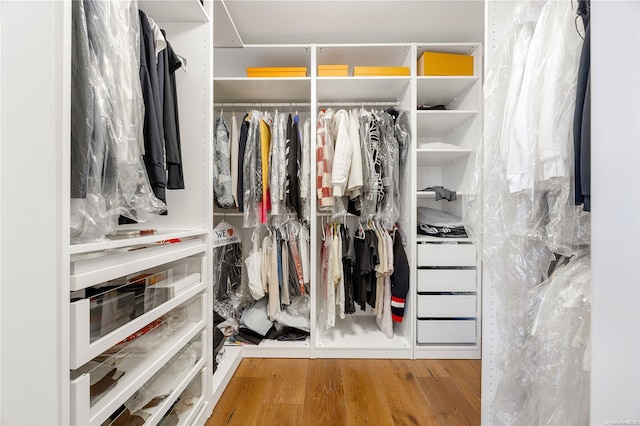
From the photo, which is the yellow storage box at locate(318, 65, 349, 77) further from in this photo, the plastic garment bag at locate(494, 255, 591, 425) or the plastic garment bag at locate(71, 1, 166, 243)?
the plastic garment bag at locate(494, 255, 591, 425)

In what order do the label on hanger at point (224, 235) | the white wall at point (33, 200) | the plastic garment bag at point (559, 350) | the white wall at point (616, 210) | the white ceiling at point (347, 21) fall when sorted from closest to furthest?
the white wall at point (616, 210) < the white wall at point (33, 200) < the plastic garment bag at point (559, 350) < the white ceiling at point (347, 21) < the label on hanger at point (224, 235)

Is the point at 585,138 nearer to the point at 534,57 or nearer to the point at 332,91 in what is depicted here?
the point at 534,57

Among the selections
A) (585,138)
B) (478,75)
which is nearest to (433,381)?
(585,138)

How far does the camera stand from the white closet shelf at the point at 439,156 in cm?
176

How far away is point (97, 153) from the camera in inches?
26.3

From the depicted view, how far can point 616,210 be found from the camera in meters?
0.46

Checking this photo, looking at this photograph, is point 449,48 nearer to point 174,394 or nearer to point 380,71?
point 380,71

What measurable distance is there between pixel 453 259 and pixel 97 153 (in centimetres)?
188

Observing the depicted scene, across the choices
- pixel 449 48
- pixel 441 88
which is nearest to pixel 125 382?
pixel 441 88

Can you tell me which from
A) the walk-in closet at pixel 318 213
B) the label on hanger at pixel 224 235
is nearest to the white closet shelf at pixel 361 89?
the walk-in closet at pixel 318 213

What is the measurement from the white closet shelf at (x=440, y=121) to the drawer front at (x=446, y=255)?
90 centimetres

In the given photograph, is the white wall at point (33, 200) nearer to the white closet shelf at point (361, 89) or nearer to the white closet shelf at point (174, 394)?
the white closet shelf at point (174, 394)

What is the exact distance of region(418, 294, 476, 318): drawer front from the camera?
1737 mm

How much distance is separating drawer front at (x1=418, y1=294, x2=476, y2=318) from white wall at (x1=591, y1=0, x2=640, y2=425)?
1.30 meters
